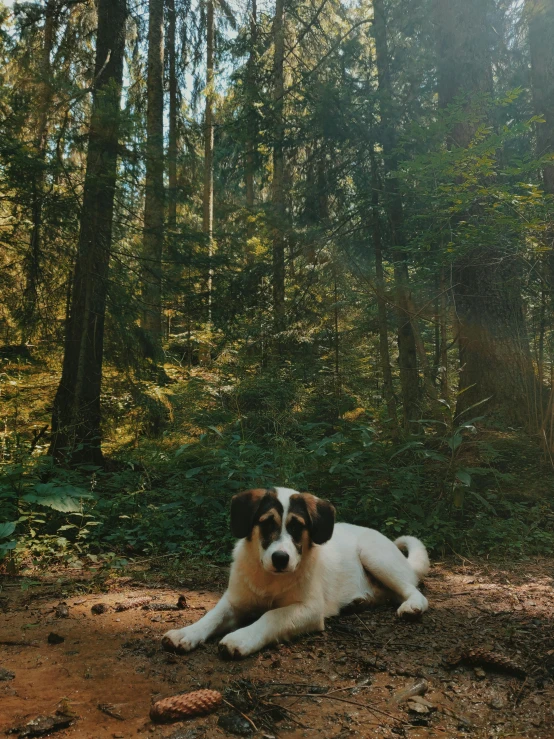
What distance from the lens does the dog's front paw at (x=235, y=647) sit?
3389mm

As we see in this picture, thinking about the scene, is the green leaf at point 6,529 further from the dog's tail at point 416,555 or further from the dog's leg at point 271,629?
the dog's tail at point 416,555

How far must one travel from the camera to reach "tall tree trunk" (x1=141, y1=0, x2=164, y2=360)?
8914 mm

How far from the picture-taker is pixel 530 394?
9.18m

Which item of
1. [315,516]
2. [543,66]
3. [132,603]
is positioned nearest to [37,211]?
[132,603]

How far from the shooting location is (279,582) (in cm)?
391

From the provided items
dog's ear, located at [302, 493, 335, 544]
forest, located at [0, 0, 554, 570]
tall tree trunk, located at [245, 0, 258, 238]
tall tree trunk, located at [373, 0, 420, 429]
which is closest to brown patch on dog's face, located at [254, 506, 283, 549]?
dog's ear, located at [302, 493, 335, 544]

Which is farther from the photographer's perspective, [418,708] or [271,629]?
[271,629]

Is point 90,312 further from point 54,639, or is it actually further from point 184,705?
point 184,705

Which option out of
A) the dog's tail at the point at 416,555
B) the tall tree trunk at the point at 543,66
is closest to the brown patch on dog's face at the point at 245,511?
the dog's tail at the point at 416,555

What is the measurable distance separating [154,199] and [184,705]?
38.8 ft

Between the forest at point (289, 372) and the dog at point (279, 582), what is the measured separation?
15 cm

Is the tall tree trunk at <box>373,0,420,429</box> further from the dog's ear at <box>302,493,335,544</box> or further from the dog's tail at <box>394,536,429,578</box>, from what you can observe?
the dog's ear at <box>302,493,335,544</box>

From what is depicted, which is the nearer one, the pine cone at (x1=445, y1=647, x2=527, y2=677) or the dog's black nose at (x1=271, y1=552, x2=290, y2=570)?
the pine cone at (x1=445, y1=647, x2=527, y2=677)

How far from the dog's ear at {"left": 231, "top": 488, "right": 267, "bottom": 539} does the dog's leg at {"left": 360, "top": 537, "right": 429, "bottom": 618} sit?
130 cm
